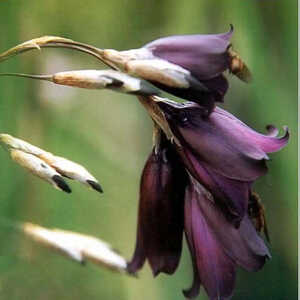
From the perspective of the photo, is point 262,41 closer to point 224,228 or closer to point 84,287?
point 224,228

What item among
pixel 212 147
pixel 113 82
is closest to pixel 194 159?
pixel 212 147

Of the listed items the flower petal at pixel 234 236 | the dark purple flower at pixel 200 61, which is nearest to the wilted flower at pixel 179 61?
the dark purple flower at pixel 200 61

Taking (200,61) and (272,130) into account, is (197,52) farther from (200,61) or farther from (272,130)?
(272,130)

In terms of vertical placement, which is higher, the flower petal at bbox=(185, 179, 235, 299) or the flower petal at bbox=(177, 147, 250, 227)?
the flower petal at bbox=(177, 147, 250, 227)

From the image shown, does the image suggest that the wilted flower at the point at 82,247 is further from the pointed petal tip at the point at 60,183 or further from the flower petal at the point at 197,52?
the flower petal at the point at 197,52

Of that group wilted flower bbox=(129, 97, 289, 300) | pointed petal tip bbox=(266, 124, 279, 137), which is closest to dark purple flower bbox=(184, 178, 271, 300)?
wilted flower bbox=(129, 97, 289, 300)

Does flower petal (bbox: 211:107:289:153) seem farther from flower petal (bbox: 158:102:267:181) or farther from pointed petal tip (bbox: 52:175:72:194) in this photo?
pointed petal tip (bbox: 52:175:72:194)
